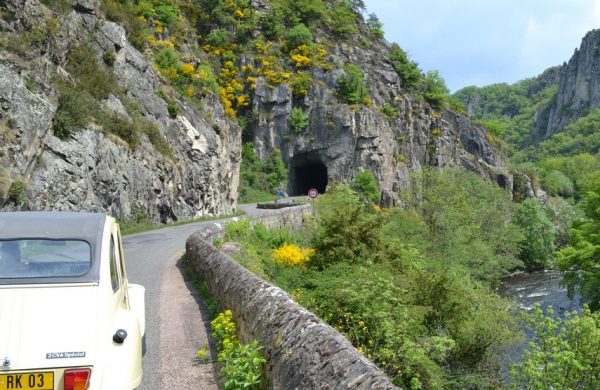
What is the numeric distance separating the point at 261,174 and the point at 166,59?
68.2 ft

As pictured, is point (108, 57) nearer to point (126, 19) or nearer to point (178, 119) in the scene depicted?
point (178, 119)

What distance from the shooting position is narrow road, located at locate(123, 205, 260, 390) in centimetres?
734

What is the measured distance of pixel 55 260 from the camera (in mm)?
5668

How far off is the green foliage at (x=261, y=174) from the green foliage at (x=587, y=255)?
3537cm

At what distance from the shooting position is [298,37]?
65.9 meters

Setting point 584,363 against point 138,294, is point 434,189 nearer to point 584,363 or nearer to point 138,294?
point 584,363

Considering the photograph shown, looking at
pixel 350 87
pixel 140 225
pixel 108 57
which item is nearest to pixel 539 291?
pixel 140 225

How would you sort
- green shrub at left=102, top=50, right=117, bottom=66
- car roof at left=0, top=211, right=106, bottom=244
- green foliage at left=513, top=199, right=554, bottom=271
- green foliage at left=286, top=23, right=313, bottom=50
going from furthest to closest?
1. green foliage at left=286, top=23, right=313, bottom=50
2. green foliage at left=513, top=199, right=554, bottom=271
3. green shrub at left=102, top=50, right=117, bottom=66
4. car roof at left=0, top=211, right=106, bottom=244

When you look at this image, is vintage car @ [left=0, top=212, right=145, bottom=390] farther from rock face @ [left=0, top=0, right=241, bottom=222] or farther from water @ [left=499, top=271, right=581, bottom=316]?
water @ [left=499, top=271, right=581, bottom=316]

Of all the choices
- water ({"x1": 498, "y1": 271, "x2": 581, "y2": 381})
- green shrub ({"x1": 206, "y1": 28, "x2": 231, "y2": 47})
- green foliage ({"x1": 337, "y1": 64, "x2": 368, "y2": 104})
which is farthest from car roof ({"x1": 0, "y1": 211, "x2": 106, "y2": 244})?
green shrub ({"x1": 206, "y1": 28, "x2": 231, "y2": 47})

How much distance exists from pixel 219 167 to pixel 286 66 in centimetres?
2728

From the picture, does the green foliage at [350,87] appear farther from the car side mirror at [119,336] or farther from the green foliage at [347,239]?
the car side mirror at [119,336]

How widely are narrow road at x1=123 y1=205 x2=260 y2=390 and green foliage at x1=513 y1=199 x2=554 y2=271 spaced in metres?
43.2

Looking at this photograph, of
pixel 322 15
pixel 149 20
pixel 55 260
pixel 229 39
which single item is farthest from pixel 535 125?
pixel 55 260
